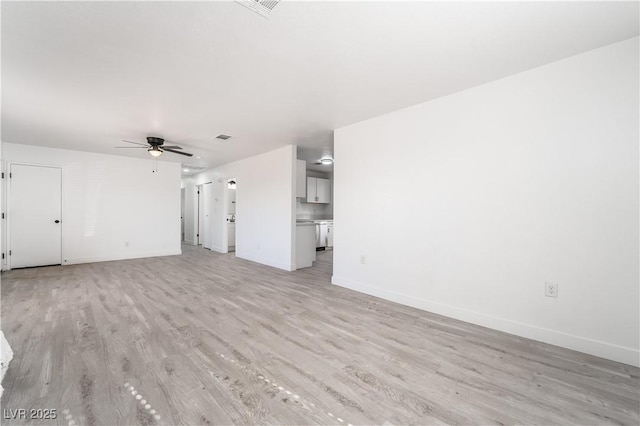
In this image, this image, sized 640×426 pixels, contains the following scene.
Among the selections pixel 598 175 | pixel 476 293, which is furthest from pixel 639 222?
pixel 476 293

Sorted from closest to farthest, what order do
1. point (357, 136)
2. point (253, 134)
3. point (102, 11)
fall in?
point (102, 11)
point (357, 136)
point (253, 134)

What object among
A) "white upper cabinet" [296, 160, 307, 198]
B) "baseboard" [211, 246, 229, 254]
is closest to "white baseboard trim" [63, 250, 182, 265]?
"baseboard" [211, 246, 229, 254]

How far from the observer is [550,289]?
96.3 inches

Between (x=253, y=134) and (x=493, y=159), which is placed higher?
(x=253, y=134)

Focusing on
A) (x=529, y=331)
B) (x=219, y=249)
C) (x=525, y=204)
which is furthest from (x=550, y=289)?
(x=219, y=249)

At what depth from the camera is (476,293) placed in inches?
113

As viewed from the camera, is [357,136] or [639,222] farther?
[357,136]

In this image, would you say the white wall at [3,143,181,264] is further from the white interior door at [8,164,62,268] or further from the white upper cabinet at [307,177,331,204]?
the white upper cabinet at [307,177,331,204]

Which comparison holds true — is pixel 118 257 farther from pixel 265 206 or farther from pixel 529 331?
pixel 529 331

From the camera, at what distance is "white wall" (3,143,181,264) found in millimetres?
5891

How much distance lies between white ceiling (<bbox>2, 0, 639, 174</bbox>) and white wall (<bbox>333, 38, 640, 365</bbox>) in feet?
0.91

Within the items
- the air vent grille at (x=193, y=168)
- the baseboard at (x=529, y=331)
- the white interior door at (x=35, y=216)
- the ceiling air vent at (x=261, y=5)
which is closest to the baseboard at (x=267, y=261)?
the baseboard at (x=529, y=331)

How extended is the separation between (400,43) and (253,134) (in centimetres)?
309

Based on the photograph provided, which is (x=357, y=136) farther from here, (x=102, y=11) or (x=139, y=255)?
→ (x=139, y=255)
